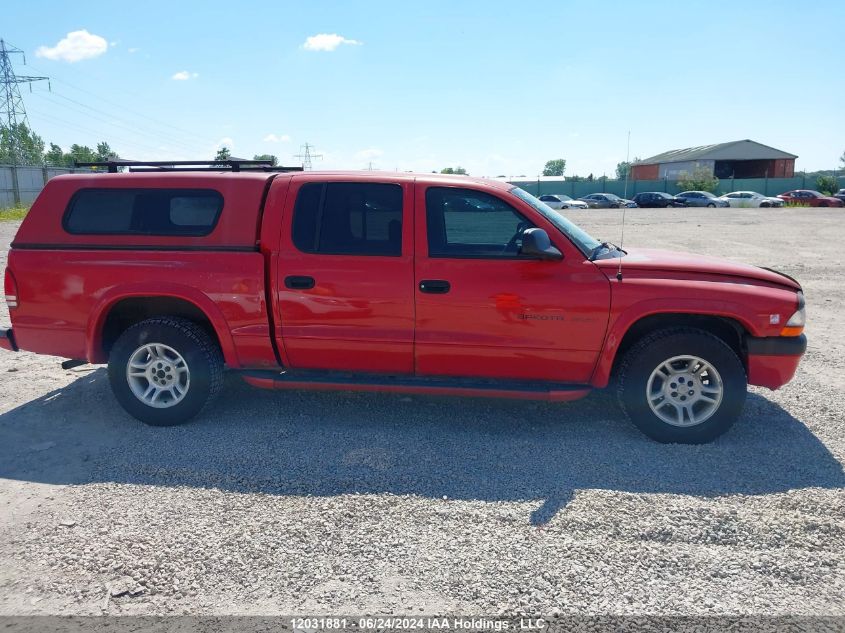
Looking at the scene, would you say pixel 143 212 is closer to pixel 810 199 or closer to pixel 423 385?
pixel 423 385

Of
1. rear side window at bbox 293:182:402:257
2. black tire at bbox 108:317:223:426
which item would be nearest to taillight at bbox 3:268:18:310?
black tire at bbox 108:317:223:426

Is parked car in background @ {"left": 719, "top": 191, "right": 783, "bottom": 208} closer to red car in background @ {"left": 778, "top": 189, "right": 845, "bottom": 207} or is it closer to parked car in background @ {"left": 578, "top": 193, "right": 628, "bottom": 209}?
red car in background @ {"left": 778, "top": 189, "right": 845, "bottom": 207}

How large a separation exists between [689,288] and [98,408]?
4796 mm

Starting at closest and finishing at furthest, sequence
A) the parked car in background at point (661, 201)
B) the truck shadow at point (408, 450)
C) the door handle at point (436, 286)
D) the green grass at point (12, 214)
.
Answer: the truck shadow at point (408, 450), the door handle at point (436, 286), the green grass at point (12, 214), the parked car in background at point (661, 201)

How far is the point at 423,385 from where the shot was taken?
4.61m

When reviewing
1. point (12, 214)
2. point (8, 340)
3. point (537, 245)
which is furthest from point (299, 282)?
point (12, 214)

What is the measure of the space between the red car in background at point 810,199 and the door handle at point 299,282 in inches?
1978

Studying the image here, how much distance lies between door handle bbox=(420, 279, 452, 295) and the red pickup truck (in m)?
0.02

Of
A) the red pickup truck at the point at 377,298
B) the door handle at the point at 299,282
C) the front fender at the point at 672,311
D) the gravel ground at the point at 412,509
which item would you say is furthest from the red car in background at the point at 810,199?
the door handle at the point at 299,282

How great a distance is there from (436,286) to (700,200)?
4900 centimetres

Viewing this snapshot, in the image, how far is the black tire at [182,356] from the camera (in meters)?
4.81

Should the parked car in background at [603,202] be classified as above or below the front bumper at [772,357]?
above

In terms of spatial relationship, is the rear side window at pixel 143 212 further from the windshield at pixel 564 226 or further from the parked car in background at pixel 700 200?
the parked car in background at pixel 700 200

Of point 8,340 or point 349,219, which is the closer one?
point 349,219
